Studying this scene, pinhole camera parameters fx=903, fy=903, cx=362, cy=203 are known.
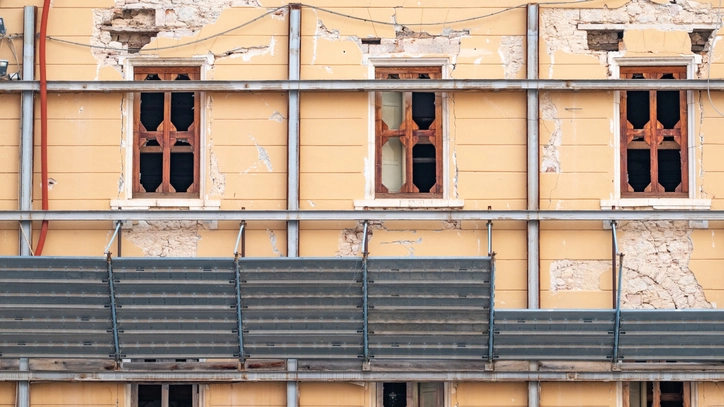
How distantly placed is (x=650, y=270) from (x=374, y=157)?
337cm

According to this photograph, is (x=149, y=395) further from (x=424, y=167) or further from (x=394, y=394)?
(x=424, y=167)

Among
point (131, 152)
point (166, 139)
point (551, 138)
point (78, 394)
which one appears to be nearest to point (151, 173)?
point (131, 152)

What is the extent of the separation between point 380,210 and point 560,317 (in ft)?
7.40

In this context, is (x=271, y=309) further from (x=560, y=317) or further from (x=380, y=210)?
(x=560, y=317)

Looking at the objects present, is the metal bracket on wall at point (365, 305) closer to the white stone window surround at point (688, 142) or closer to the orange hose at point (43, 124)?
the white stone window surround at point (688, 142)

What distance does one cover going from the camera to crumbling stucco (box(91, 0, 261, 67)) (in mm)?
10445

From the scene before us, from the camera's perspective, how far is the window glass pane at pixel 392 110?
34.5ft

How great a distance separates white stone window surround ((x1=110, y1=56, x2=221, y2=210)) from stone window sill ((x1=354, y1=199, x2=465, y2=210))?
5.46ft

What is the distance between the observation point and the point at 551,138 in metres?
10.3

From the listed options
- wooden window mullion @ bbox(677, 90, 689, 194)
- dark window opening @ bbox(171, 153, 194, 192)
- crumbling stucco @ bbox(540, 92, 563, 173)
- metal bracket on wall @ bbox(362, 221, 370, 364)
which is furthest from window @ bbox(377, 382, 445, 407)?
wooden window mullion @ bbox(677, 90, 689, 194)

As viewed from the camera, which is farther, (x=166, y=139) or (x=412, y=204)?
(x=166, y=139)

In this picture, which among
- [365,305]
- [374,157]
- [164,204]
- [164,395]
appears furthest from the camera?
[164,395]

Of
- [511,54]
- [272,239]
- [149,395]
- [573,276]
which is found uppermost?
[511,54]

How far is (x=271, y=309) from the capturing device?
972cm
